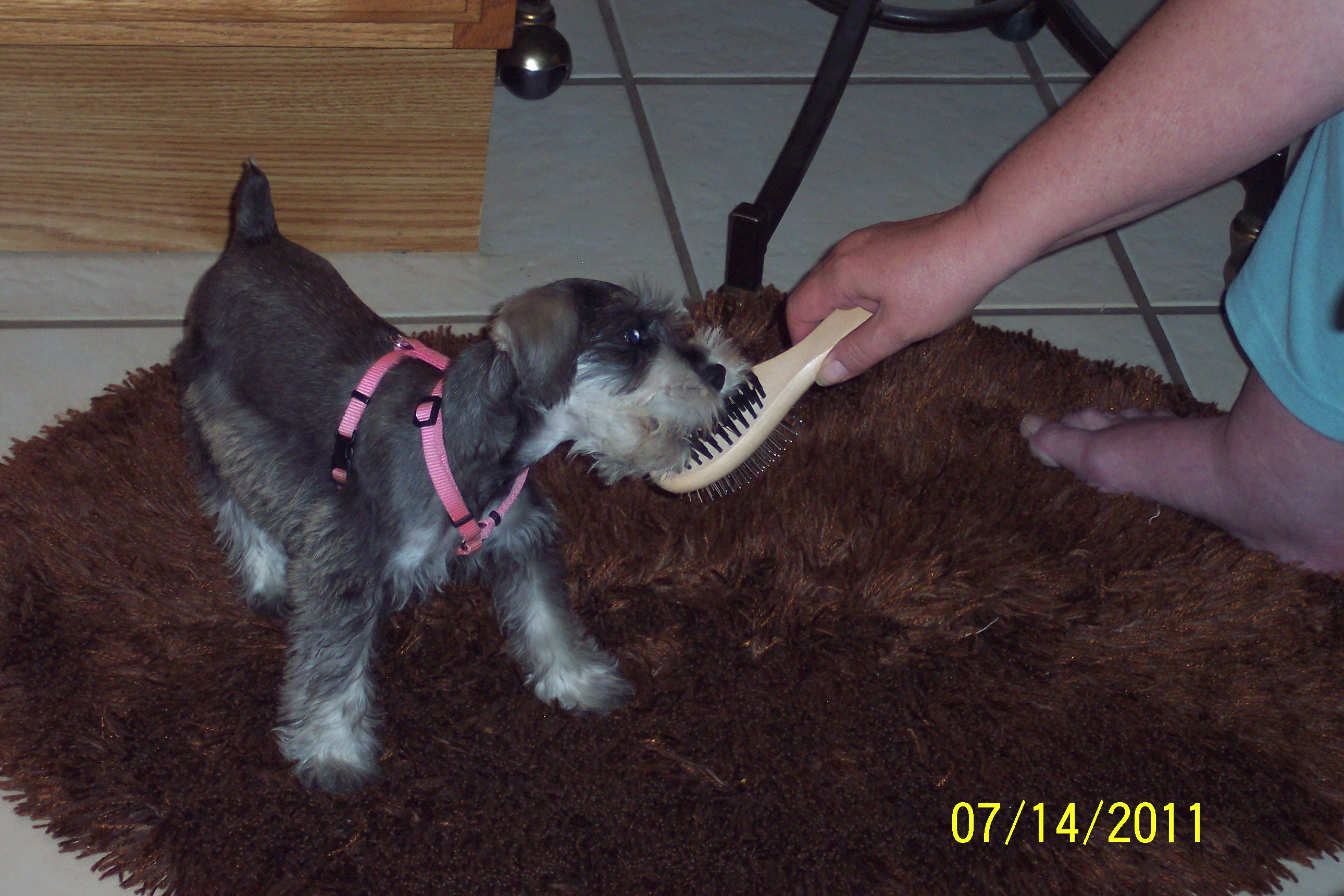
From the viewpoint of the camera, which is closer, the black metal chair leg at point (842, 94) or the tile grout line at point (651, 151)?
the black metal chair leg at point (842, 94)

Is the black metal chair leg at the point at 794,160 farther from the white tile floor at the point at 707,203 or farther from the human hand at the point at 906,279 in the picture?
the human hand at the point at 906,279

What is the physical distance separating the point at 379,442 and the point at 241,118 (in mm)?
1010

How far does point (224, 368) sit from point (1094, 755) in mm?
1242

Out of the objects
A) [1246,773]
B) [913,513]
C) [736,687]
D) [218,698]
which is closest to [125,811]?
[218,698]

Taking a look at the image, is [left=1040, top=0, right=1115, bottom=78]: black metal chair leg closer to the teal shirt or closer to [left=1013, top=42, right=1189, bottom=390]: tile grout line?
[left=1013, top=42, right=1189, bottom=390]: tile grout line

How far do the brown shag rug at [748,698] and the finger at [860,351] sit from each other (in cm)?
31

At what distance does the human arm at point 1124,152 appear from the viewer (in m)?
1.39

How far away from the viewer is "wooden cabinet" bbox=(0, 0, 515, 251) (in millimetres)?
2057

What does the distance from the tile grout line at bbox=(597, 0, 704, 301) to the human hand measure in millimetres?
735

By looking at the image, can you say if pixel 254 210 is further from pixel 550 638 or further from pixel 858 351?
pixel 858 351

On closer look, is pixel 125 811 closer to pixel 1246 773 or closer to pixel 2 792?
pixel 2 792

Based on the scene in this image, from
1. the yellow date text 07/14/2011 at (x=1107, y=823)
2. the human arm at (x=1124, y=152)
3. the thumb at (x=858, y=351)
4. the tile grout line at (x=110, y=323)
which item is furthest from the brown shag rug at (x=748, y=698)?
the human arm at (x=1124, y=152)

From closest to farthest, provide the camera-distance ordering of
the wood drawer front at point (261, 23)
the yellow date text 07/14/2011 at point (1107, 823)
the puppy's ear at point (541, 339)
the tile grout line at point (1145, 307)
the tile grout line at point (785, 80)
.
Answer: the puppy's ear at point (541, 339) < the yellow date text 07/14/2011 at point (1107, 823) < the wood drawer front at point (261, 23) < the tile grout line at point (1145, 307) < the tile grout line at point (785, 80)

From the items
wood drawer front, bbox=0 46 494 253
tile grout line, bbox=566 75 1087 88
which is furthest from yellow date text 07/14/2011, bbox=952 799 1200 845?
tile grout line, bbox=566 75 1087 88
